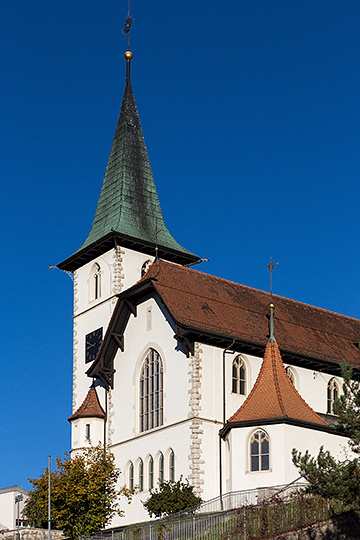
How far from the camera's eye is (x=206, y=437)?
4059 centimetres

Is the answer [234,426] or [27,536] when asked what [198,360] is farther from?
[27,536]

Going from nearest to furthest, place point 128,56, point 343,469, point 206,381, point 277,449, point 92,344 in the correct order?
1. point 343,469
2. point 277,449
3. point 206,381
4. point 92,344
5. point 128,56

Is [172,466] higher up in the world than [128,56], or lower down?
lower down

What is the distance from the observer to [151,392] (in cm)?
4397

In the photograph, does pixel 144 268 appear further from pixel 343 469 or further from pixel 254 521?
pixel 343 469

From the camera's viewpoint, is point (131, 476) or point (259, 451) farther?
point (131, 476)

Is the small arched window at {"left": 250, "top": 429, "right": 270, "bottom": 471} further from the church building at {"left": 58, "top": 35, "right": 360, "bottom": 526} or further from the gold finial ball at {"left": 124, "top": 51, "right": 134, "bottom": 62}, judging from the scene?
the gold finial ball at {"left": 124, "top": 51, "right": 134, "bottom": 62}

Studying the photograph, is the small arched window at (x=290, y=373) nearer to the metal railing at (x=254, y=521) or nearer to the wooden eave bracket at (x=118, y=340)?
the wooden eave bracket at (x=118, y=340)

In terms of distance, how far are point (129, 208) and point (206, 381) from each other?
1816 centimetres

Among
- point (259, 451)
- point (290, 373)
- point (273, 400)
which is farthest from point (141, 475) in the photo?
point (290, 373)

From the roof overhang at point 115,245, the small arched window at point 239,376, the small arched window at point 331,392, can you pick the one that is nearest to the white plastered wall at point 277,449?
the small arched window at point 239,376

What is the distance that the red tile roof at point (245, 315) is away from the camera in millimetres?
42781

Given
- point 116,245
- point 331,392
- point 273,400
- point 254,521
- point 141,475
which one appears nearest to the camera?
point 254,521

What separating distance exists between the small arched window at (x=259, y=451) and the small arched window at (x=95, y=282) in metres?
18.5
